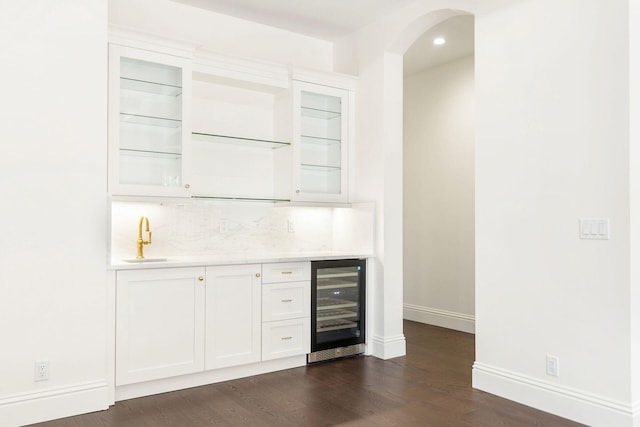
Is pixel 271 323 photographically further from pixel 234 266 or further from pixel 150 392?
pixel 150 392

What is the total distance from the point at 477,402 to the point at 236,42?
343 centimetres

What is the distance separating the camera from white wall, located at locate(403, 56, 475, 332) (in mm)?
5445

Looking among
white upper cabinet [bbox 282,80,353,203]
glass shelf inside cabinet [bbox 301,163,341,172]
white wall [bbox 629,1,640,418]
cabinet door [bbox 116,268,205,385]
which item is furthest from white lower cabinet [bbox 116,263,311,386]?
white wall [bbox 629,1,640,418]

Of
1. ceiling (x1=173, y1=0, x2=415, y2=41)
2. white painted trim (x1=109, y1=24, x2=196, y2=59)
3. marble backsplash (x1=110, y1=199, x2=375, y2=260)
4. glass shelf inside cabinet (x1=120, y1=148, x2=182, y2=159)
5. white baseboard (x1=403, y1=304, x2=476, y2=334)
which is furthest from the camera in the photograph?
white baseboard (x1=403, y1=304, x2=476, y2=334)

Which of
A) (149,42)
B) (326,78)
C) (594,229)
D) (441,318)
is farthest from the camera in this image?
(441,318)

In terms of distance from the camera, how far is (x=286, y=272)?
12.9ft

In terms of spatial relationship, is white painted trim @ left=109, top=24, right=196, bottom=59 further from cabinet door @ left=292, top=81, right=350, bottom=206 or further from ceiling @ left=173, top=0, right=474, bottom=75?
cabinet door @ left=292, top=81, right=350, bottom=206

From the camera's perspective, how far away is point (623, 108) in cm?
273

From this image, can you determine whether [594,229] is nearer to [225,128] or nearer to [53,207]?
[225,128]

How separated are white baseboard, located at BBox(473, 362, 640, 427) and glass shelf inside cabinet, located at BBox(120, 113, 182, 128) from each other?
9.20ft

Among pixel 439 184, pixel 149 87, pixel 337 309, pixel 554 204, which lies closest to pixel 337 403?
pixel 337 309

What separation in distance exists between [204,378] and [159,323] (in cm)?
56

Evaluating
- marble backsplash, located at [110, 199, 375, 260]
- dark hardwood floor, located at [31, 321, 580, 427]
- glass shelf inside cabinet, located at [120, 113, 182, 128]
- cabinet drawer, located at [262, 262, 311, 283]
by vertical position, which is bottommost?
dark hardwood floor, located at [31, 321, 580, 427]

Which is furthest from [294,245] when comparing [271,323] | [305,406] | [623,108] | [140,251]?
[623,108]
